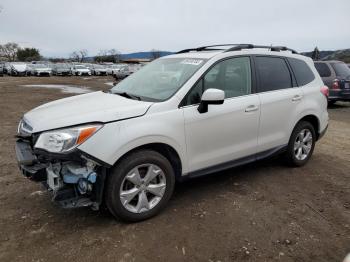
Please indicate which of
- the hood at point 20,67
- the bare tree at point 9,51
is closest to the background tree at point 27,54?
the bare tree at point 9,51

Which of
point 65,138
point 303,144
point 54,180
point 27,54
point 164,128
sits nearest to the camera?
point 65,138

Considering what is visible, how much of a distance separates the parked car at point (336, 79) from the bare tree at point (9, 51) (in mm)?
91077

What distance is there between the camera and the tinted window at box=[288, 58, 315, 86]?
5.12 m

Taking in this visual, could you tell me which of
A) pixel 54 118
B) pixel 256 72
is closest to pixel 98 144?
pixel 54 118

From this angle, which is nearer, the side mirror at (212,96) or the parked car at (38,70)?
the side mirror at (212,96)

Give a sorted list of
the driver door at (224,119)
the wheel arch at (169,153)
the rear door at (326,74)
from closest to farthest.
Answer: the wheel arch at (169,153) < the driver door at (224,119) < the rear door at (326,74)

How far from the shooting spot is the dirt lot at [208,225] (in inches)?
123

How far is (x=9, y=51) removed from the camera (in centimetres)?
8912

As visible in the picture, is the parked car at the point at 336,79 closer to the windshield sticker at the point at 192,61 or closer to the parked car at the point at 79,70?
the windshield sticker at the point at 192,61

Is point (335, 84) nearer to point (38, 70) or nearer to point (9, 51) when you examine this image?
point (38, 70)

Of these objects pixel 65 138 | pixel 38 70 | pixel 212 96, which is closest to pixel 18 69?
pixel 38 70

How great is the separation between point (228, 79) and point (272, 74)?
859 millimetres

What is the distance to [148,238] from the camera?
11.0ft

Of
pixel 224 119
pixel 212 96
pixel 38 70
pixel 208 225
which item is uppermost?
pixel 212 96
